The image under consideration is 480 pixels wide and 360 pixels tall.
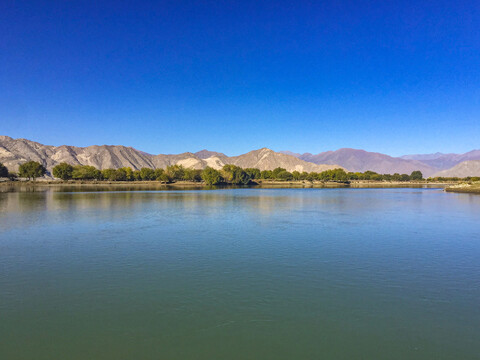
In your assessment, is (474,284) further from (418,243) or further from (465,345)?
(418,243)

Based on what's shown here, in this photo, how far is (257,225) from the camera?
122 feet

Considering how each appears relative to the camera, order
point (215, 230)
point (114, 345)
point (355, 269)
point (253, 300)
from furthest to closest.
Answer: point (215, 230), point (355, 269), point (253, 300), point (114, 345)

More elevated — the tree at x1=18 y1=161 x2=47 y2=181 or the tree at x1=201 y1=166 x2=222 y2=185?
the tree at x1=18 y1=161 x2=47 y2=181

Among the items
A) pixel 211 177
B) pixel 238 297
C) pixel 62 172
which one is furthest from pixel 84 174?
pixel 238 297

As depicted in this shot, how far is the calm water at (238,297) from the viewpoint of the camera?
11.3m

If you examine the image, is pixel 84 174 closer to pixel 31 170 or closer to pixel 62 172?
pixel 62 172

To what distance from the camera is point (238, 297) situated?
50.1 feet

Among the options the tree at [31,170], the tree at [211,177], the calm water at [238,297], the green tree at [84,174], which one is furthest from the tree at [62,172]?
the calm water at [238,297]

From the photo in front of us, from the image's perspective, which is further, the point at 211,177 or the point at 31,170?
the point at 211,177

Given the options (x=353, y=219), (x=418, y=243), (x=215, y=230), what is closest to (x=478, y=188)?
(x=353, y=219)

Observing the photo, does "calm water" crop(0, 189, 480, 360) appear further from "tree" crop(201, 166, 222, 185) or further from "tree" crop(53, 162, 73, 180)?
"tree" crop(53, 162, 73, 180)

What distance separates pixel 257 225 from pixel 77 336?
26.5 metres

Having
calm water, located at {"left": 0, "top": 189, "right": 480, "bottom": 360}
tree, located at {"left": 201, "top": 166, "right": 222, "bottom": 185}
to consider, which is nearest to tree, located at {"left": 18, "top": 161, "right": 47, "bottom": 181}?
tree, located at {"left": 201, "top": 166, "right": 222, "bottom": 185}

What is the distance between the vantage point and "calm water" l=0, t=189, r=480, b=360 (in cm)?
1126
